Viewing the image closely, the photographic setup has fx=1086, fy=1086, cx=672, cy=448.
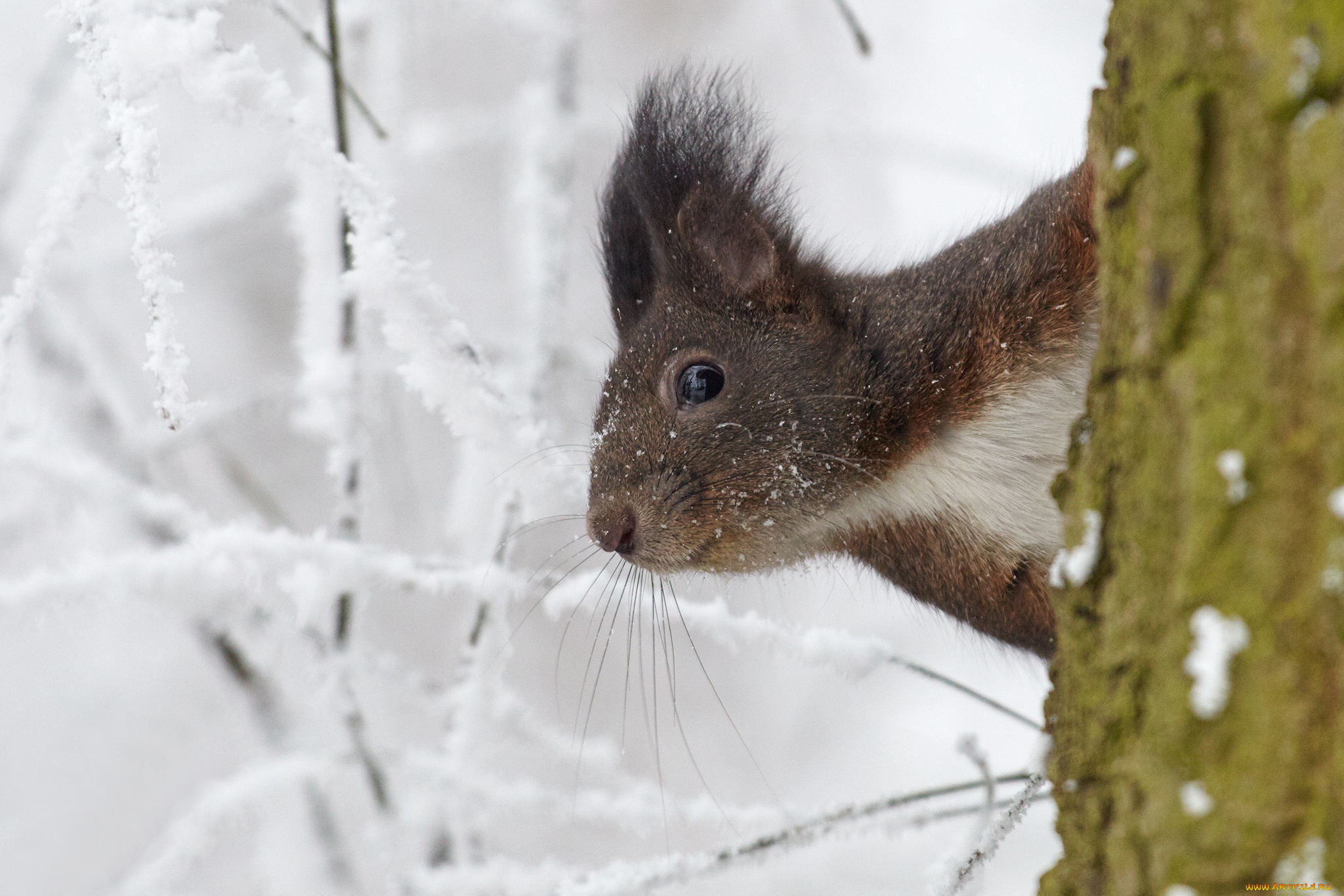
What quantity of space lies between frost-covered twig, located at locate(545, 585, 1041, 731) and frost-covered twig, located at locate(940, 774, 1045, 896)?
0.19 metres

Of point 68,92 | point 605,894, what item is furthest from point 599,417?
point 68,92

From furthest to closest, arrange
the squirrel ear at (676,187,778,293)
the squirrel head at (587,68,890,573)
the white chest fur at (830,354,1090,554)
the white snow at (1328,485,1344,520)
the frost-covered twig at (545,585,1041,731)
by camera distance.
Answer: the squirrel ear at (676,187,778,293), the squirrel head at (587,68,890,573), the white chest fur at (830,354,1090,554), the frost-covered twig at (545,585,1041,731), the white snow at (1328,485,1344,520)

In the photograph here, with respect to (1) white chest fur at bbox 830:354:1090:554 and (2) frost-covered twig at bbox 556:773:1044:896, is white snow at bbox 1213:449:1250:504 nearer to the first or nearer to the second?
(2) frost-covered twig at bbox 556:773:1044:896

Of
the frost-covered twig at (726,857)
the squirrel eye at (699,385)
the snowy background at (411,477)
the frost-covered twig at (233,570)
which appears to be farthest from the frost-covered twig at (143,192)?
the squirrel eye at (699,385)

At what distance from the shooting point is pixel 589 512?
1438 mm

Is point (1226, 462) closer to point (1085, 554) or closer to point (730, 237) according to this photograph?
point (1085, 554)

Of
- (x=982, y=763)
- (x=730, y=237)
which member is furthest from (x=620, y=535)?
(x=982, y=763)

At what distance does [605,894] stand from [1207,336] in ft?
2.38

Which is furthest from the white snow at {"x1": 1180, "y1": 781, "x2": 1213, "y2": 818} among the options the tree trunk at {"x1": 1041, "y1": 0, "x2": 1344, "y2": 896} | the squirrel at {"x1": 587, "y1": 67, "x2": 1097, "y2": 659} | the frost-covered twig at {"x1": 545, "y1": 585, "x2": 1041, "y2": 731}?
the squirrel at {"x1": 587, "y1": 67, "x2": 1097, "y2": 659}

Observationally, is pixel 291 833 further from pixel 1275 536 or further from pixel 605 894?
pixel 1275 536

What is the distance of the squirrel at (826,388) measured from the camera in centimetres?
131

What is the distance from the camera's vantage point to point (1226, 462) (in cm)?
54

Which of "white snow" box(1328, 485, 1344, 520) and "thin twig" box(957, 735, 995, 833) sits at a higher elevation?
"white snow" box(1328, 485, 1344, 520)

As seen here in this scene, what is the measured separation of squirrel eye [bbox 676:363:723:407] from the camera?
1.47m
